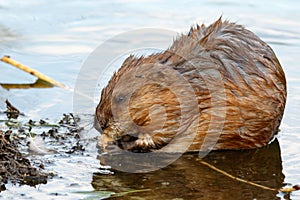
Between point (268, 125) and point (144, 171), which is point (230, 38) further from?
point (144, 171)

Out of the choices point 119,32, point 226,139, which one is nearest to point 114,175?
point 226,139

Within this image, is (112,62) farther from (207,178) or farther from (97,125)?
(207,178)

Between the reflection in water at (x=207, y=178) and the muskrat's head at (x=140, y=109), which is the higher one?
the muskrat's head at (x=140, y=109)

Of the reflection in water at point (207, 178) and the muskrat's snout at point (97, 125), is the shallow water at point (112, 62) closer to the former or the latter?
the reflection in water at point (207, 178)

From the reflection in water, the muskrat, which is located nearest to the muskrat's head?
the muskrat

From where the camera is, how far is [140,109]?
4.91 metres

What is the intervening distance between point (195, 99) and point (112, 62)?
6.81 feet

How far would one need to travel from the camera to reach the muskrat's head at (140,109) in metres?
4.91

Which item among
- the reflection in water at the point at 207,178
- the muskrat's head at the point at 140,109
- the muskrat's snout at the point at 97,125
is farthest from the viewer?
the muskrat's snout at the point at 97,125

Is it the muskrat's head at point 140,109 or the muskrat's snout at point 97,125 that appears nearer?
the muskrat's head at point 140,109

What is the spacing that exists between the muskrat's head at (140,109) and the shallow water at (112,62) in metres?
0.24

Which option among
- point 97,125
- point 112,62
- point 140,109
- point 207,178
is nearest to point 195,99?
point 140,109

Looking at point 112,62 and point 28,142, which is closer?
point 28,142

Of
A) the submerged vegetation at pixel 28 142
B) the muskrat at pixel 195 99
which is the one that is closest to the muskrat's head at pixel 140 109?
the muskrat at pixel 195 99
